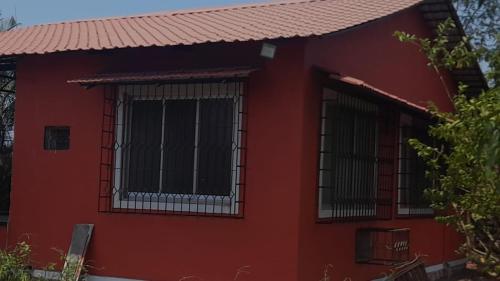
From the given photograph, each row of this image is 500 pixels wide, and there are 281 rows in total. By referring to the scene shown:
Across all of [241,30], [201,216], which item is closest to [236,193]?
[201,216]

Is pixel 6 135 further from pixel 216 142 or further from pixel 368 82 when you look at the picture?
pixel 368 82

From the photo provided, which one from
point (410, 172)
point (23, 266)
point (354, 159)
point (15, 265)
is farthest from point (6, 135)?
point (410, 172)

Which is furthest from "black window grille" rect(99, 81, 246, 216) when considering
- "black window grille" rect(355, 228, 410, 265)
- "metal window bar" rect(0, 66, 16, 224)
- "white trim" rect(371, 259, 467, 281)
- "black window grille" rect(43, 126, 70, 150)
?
"white trim" rect(371, 259, 467, 281)

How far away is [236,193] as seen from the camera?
700 centimetres

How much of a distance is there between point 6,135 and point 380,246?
662cm

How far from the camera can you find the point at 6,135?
37.5 feet

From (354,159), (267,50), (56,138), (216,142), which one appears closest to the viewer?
(267,50)

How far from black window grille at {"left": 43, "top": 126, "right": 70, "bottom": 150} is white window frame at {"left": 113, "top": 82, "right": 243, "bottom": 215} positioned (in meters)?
0.81

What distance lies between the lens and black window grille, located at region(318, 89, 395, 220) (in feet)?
24.0

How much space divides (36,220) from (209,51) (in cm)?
297

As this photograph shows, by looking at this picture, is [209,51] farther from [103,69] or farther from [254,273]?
[254,273]

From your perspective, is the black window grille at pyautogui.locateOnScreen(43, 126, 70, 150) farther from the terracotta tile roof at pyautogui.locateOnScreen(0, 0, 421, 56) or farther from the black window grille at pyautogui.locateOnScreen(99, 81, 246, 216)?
the terracotta tile roof at pyautogui.locateOnScreen(0, 0, 421, 56)

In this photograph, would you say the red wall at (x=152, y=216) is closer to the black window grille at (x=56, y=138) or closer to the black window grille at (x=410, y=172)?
the black window grille at (x=56, y=138)

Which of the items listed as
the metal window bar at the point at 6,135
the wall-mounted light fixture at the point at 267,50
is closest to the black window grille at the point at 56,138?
the metal window bar at the point at 6,135
